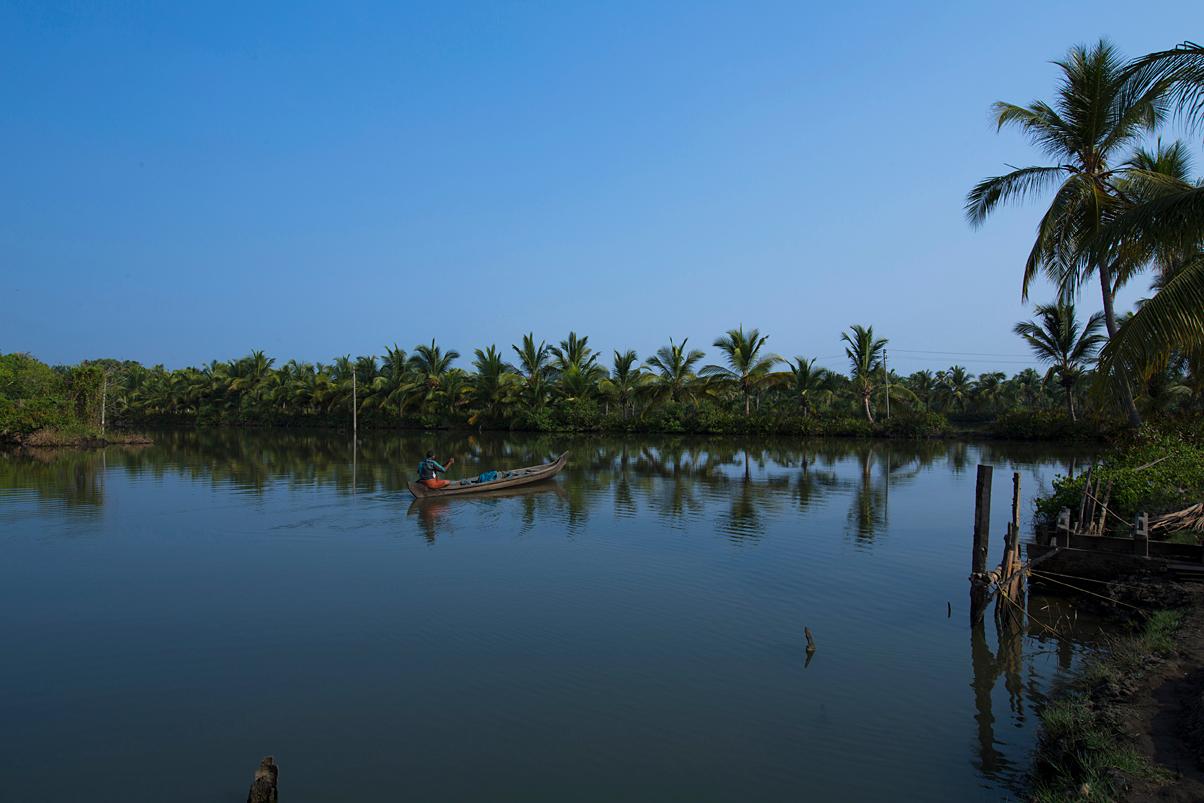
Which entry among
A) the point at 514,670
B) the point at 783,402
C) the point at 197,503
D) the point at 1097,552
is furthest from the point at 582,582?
the point at 783,402

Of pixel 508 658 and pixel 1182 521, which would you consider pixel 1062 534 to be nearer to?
pixel 1182 521

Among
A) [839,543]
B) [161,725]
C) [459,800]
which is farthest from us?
[839,543]

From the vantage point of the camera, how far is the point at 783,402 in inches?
1983

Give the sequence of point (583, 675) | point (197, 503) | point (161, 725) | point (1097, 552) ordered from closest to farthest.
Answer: point (161, 725)
point (583, 675)
point (1097, 552)
point (197, 503)

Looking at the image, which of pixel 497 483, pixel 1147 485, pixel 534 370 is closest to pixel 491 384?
pixel 534 370

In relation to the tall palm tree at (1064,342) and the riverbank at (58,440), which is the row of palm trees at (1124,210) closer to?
the tall palm tree at (1064,342)

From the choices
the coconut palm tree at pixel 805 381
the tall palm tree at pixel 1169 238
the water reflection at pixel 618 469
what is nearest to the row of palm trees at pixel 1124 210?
the tall palm tree at pixel 1169 238

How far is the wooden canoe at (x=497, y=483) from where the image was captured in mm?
18656

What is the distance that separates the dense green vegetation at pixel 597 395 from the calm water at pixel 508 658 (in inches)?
885

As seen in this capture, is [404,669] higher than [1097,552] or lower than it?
lower

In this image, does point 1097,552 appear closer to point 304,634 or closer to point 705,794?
point 705,794

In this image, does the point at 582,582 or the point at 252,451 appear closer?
the point at 582,582

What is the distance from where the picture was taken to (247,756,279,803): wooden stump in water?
504cm

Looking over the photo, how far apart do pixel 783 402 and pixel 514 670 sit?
146 ft
